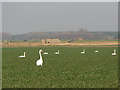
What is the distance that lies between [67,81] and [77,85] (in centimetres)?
132

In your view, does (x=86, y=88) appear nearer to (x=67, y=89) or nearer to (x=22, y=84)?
(x=67, y=89)

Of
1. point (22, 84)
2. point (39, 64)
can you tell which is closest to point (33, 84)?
point (22, 84)

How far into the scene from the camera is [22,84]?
13953mm

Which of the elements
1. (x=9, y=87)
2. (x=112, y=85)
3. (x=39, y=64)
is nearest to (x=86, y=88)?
(x=112, y=85)

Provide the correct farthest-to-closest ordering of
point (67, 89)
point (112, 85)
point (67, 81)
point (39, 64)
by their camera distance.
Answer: point (39, 64) < point (67, 81) < point (112, 85) < point (67, 89)

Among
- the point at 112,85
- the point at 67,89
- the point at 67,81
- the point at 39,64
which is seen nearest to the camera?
the point at 67,89

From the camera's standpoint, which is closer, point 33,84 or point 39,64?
point 33,84

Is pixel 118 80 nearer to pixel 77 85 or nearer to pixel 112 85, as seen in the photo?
pixel 112 85

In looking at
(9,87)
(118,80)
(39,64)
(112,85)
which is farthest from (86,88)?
(39,64)

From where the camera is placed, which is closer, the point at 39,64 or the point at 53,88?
the point at 53,88

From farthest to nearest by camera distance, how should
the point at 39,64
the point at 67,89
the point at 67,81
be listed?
1. the point at 39,64
2. the point at 67,81
3. the point at 67,89

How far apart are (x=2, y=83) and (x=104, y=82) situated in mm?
6063

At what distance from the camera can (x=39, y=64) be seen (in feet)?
75.6

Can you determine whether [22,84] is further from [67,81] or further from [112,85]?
[112,85]
